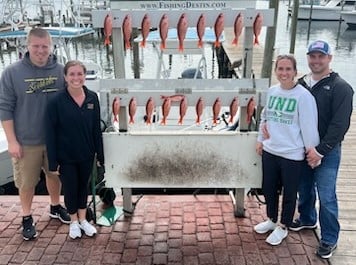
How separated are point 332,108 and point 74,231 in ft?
8.21

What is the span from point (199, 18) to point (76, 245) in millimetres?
2289

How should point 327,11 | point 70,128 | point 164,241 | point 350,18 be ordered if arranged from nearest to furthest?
Result: point 70,128 → point 164,241 → point 350,18 → point 327,11

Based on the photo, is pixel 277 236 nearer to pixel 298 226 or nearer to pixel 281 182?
pixel 298 226

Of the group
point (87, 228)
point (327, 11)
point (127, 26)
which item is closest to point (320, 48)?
point (127, 26)

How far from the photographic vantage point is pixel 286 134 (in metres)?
3.36

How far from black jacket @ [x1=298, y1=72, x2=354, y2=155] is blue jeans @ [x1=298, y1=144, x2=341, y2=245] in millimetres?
139

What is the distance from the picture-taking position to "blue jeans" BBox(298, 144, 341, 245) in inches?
131

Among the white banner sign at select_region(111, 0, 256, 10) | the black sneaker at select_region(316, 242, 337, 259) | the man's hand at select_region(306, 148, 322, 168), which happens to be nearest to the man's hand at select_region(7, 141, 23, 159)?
the white banner sign at select_region(111, 0, 256, 10)

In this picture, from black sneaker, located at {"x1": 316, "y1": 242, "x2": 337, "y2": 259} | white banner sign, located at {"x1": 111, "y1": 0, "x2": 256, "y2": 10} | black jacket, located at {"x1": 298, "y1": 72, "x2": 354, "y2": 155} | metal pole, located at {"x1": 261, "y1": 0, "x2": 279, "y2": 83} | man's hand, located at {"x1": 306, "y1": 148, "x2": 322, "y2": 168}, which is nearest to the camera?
black jacket, located at {"x1": 298, "y1": 72, "x2": 354, "y2": 155}

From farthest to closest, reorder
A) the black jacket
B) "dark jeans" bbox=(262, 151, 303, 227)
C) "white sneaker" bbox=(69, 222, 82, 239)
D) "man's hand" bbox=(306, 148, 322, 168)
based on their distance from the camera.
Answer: "white sneaker" bbox=(69, 222, 82, 239)
"dark jeans" bbox=(262, 151, 303, 227)
"man's hand" bbox=(306, 148, 322, 168)
the black jacket

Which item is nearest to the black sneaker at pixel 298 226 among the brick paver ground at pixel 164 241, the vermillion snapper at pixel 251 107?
the brick paver ground at pixel 164 241

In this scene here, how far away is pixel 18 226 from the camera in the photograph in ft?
13.4

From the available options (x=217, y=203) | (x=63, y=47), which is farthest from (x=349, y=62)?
(x=217, y=203)

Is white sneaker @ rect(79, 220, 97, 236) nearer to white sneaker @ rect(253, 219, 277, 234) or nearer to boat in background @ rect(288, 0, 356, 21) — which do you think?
white sneaker @ rect(253, 219, 277, 234)
